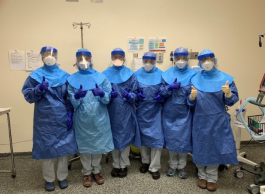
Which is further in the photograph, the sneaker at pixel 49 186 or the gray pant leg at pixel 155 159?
the gray pant leg at pixel 155 159

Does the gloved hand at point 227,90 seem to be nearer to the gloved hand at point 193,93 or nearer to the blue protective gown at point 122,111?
the gloved hand at point 193,93

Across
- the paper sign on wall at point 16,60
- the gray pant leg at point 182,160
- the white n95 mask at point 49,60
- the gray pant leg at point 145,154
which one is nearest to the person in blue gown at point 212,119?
the gray pant leg at point 182,160

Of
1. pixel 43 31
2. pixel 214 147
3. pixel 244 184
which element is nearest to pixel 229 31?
pixel 214 147

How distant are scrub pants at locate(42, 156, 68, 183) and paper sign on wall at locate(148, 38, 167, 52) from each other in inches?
76.8

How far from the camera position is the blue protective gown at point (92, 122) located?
73.8 inches

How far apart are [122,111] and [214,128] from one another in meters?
1.00

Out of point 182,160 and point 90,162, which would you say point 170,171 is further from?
point 90,162

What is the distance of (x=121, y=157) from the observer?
7.14ft

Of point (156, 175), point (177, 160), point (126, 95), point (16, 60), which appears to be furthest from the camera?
point (16, 60)

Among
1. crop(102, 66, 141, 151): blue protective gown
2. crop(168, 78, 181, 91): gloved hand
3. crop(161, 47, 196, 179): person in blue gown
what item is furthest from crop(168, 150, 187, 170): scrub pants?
crop(168, 78, 181, 91): gloved hand

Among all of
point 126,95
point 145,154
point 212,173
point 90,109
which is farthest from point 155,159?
point 90,109

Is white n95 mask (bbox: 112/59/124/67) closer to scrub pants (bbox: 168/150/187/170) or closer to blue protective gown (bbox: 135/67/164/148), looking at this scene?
blue protective gown (bbox: 135/67/164/148)

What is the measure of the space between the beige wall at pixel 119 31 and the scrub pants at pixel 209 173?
1.58m

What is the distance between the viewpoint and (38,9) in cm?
254
